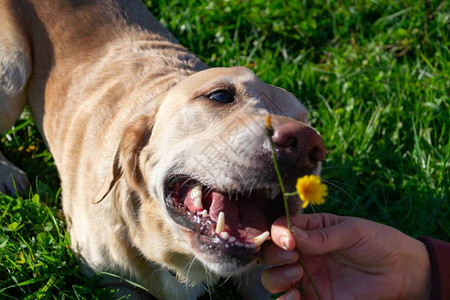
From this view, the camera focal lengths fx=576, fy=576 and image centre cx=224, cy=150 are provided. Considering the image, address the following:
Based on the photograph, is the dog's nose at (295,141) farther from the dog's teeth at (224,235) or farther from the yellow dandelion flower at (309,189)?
the dog's teeth at (224,235)

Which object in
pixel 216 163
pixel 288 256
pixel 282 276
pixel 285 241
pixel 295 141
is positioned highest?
pixel 295 141

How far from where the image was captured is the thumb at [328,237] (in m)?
2.54

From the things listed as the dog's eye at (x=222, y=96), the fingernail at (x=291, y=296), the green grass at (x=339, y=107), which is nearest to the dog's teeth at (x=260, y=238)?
the fingernail at (x=291, y=296)

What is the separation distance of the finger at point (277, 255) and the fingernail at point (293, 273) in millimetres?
95

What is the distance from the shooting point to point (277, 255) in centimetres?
251

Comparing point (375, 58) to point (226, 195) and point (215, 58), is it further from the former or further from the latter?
point (226, 195)

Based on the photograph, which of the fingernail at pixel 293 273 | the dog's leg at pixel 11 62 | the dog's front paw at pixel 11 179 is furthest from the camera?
the dog's leg at pixel 11 62

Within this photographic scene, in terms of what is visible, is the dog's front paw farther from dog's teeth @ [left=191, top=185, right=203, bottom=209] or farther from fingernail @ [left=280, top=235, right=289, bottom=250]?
fingernail @ [left=280, top=235, right=289, bottom=250]

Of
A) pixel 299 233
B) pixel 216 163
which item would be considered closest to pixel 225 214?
pixel 216 163

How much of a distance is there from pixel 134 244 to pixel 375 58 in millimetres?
2962

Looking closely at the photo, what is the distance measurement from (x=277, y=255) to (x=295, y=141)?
20.1 inches

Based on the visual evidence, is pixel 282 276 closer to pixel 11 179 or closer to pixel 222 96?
pixel 222 96

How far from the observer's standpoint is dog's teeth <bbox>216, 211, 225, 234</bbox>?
2.46 metres

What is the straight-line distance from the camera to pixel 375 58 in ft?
16.8
